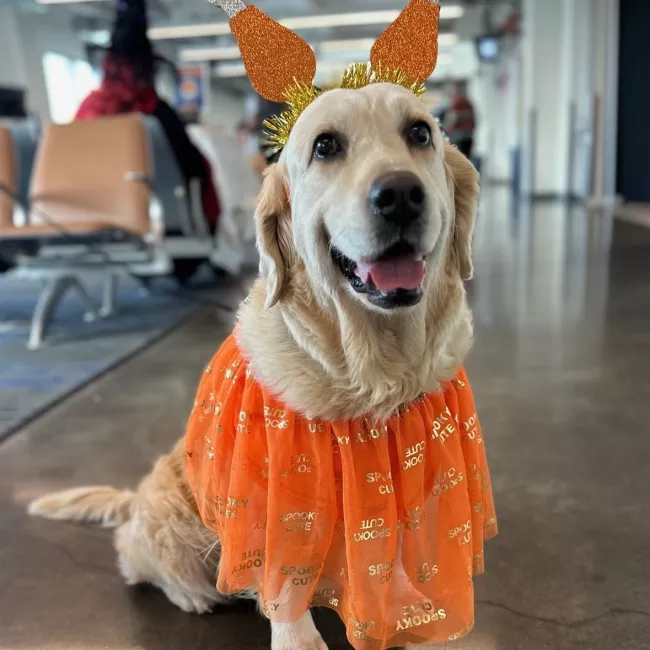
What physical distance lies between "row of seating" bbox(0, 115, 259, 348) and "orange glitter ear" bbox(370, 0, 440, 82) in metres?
3.09

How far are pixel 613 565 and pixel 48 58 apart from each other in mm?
15832

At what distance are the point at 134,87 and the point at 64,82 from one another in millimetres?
11954

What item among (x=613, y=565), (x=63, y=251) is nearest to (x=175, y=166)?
(x=63, y=251)

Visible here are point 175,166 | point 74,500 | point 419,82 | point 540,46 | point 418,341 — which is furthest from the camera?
point 540,46

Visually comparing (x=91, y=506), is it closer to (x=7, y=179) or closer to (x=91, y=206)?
(x=91, y=206)

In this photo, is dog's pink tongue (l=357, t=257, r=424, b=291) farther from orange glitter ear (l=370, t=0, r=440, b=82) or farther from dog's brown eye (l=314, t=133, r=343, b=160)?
orange glitter ear (l=370, t=0, r=440, b=82)

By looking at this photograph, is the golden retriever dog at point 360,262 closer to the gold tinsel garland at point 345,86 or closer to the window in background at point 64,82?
the gold tinsel garland at point 345,86

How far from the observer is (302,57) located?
1358 millimetres

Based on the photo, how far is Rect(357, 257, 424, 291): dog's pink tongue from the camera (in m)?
1.21

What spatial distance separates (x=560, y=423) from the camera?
2.50m

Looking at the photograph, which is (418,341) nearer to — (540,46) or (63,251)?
(63,251)

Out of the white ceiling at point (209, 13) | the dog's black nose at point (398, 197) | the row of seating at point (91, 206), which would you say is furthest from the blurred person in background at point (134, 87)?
the white ceiling at point (209, 13)

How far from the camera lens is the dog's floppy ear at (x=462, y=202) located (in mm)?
1389

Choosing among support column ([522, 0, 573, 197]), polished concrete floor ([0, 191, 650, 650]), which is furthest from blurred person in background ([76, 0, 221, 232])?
support column ([522, 0, 573, 197])
